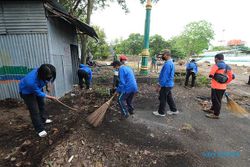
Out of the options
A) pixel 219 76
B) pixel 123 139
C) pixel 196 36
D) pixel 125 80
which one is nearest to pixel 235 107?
pixel 219 76

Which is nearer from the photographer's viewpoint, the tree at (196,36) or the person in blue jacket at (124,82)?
the person in blue jacket at (124,82)

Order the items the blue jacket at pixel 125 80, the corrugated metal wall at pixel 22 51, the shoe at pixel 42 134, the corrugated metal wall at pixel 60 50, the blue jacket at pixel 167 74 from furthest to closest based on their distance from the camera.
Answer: the corrugated metal wall at pixel 60 50 → the corrugated metal wall at pixel 22 51 → the blue jacket at pixel 167 74 → the blue jacket at pixel 125 80 → the shoe at pixel 42 134

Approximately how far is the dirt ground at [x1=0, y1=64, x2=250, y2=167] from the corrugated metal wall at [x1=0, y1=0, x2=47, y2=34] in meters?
2.73

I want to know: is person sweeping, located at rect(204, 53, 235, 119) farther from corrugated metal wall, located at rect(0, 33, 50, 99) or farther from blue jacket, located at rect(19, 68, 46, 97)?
corrugated metal wall, located at rect(0, 33, 50, 99)

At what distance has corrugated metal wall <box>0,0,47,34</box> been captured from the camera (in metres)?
5.32

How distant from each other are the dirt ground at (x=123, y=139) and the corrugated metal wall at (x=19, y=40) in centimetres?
114

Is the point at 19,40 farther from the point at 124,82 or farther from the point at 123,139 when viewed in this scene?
the point at 123,139

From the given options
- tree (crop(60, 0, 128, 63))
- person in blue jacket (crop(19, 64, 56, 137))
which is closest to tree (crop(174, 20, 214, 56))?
tree (crop(60, 0, 128, 63))

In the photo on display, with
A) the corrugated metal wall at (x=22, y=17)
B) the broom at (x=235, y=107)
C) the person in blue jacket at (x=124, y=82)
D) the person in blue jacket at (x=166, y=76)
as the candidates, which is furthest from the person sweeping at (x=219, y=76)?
the corrugated metal wall at (x=22, y=17)

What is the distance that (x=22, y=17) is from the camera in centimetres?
539

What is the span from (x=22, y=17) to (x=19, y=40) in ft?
2.65

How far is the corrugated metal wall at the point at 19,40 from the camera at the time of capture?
5.34m

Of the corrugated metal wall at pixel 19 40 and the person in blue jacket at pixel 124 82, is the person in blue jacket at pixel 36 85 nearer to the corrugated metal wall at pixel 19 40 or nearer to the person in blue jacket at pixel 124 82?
the person in blue jacket at pixel 124 82

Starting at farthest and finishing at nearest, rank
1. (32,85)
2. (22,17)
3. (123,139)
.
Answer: (22,17), (123,139), (32,85)
